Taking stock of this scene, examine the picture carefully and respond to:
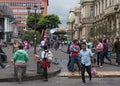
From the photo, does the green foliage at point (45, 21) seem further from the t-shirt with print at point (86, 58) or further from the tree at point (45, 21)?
the t-shirt with print at point (86, 58)

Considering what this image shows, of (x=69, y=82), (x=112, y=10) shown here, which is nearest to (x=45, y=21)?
(x=112, y=10)

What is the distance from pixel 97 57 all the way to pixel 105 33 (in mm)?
19360

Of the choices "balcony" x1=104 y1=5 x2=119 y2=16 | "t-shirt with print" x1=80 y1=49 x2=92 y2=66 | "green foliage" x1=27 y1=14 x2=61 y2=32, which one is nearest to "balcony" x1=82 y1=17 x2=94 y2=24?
"balcony" x1=104 y1=5 x2=119 y2=16

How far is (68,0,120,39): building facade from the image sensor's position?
46312 millimetres

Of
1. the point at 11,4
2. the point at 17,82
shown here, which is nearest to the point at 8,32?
the point at 11,4

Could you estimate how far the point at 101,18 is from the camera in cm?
6881

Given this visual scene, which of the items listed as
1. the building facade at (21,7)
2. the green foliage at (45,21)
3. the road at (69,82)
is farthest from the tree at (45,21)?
the road at (69,82)

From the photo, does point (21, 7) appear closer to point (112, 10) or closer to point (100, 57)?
point (112, 10)

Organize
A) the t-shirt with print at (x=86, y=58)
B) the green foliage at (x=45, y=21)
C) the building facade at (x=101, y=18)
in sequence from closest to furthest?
the t-shirt with print at (x=86, y=58)
the building facade at (x=101, y=18)
the green foliage at (x=45, y=21)

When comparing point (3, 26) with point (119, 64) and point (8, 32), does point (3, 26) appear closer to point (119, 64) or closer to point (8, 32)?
point (8, 32)

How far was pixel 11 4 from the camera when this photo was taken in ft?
539

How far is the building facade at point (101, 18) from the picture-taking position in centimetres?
4631

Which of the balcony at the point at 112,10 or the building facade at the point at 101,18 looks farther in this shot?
the balcony at the point at 112,10

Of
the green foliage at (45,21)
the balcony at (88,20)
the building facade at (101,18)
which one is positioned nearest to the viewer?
the building facade at (101,18)
